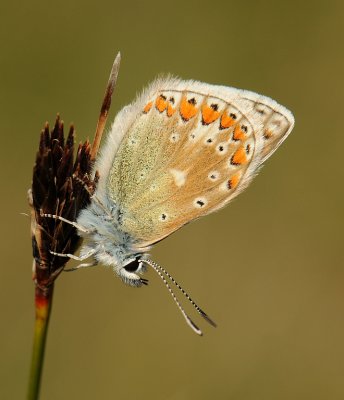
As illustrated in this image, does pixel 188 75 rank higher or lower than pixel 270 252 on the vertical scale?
higher

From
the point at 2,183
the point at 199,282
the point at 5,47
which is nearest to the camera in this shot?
the point at 199,282

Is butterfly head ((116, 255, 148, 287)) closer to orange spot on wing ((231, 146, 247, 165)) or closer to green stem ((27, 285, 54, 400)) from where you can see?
orange spot on wing ((231, 146, 247, 165))

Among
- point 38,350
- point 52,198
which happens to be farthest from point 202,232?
point 38,350

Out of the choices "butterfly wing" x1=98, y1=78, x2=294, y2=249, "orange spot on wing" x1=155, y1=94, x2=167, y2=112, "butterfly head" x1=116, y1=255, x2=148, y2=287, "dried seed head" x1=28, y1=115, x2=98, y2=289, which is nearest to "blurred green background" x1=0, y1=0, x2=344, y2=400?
"butterfly head" x1=116, y1=255, x2=148, y2=287

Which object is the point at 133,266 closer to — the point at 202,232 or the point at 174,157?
the point at 174,157

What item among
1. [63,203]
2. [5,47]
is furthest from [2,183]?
[63,203]

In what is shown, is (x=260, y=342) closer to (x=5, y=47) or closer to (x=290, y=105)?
(x=290, y=105)
